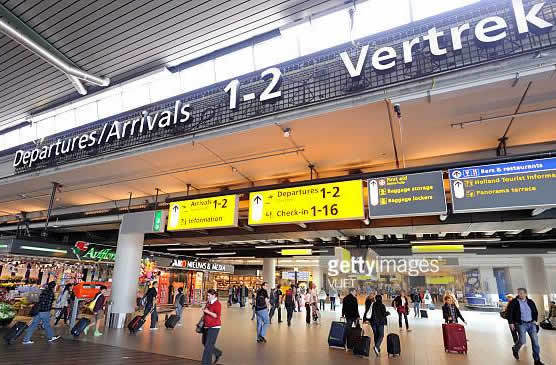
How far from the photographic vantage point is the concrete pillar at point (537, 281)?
701 inches

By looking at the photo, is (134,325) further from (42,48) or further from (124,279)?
(42,48)

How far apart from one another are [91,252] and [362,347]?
13011 millimetres

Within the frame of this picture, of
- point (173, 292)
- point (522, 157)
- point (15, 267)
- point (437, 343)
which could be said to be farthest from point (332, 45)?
point (173, 292)

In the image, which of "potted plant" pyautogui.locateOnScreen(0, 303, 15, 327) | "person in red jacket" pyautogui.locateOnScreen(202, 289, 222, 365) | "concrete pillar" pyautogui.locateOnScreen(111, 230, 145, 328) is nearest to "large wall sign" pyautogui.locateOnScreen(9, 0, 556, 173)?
"person in red jacket" pyautogui.locateOnScreen(202, 289, 222, 365)

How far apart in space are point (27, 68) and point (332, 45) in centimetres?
793

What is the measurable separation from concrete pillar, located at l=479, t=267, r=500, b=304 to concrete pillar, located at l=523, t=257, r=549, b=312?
6.00 feet

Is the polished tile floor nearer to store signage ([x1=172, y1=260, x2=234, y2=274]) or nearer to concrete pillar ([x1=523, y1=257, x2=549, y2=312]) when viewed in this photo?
concrete pillar ([x1=523, y1=257, x2=549, y2=312])

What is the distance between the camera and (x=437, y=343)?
32.5 ft

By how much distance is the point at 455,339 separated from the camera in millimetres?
8578

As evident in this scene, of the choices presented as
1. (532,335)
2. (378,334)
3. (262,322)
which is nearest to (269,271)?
(262,322)

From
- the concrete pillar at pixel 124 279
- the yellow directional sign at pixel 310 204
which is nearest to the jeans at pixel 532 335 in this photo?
the yellow directional sign at pixel 310 204

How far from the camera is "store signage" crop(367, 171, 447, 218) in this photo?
18.3 ft

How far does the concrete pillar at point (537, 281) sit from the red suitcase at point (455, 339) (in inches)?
523

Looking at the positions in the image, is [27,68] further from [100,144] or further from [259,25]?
[259,25]
